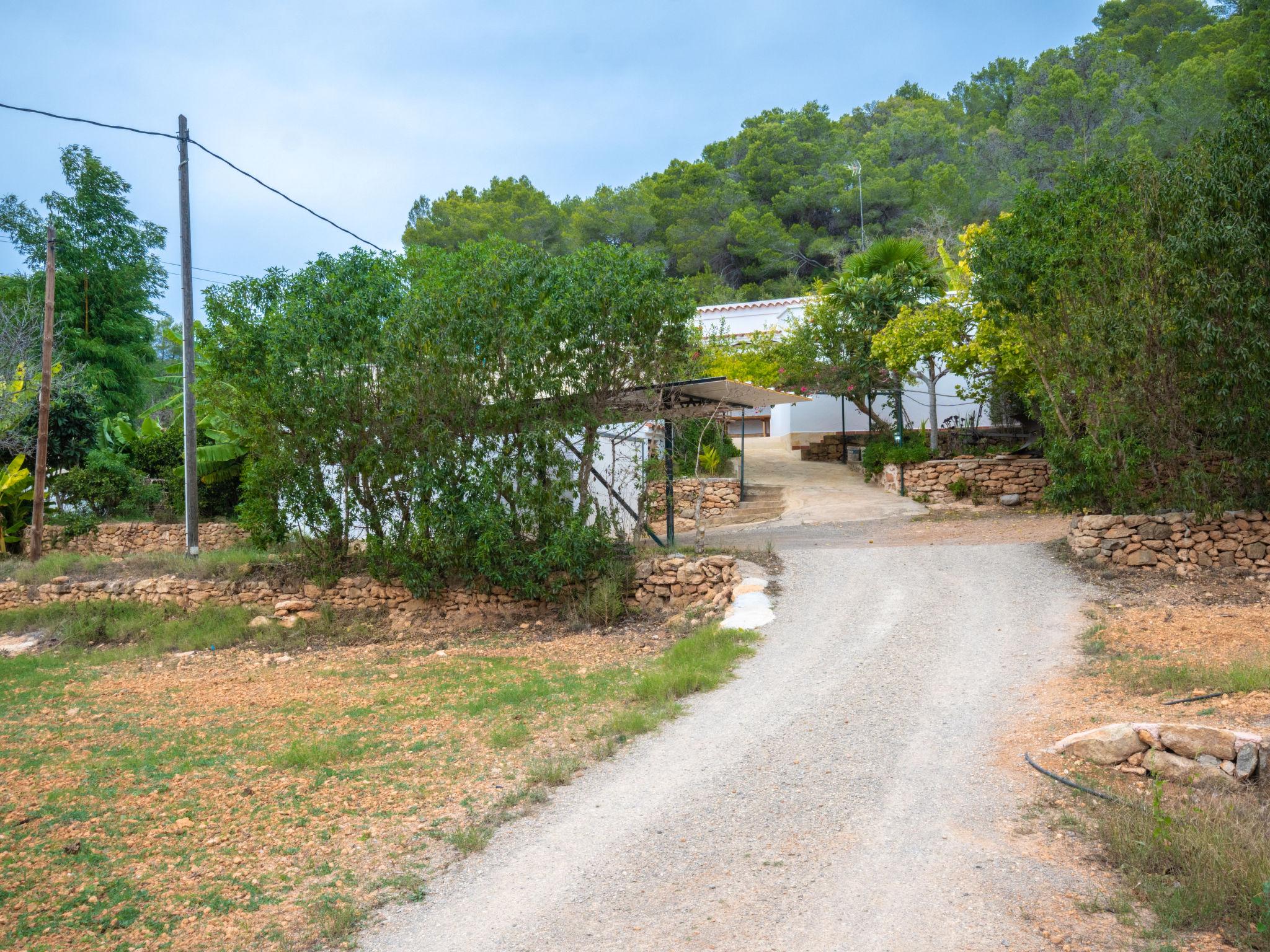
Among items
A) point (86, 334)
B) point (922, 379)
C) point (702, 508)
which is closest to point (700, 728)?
point (702, 508)

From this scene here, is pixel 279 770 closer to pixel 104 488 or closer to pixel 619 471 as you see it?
pixel 619 471

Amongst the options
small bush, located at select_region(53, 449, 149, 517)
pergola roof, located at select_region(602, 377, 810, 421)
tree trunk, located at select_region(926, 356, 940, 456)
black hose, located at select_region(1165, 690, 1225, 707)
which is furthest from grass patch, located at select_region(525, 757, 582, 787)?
small bush, located at select_region(53, 449, 149, 517)

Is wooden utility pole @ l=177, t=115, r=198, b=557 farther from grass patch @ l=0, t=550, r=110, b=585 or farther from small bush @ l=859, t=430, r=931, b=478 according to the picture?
small bush @ l=859, t=430, r=931, b=478

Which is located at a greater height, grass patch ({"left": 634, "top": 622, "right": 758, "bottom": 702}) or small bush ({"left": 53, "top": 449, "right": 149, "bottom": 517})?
A: small bush ({"left": 53, "top": 449, "right": 149, "bottom": 517})

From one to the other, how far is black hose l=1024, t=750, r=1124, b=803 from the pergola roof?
7.98m

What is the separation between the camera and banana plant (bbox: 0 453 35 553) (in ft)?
67.2

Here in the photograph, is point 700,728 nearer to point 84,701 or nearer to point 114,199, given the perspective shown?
point 84,701

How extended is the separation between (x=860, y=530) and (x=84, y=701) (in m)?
12.5

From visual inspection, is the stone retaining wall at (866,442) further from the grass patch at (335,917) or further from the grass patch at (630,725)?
the grass patch at (335,917)

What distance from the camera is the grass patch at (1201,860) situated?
4.17 metres

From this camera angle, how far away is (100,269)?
3212 cm

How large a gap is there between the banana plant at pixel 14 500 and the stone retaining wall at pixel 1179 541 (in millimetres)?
21724

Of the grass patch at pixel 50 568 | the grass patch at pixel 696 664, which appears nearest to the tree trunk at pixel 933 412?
the grass patch at pixel 696 664

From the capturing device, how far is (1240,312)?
11.2 m
